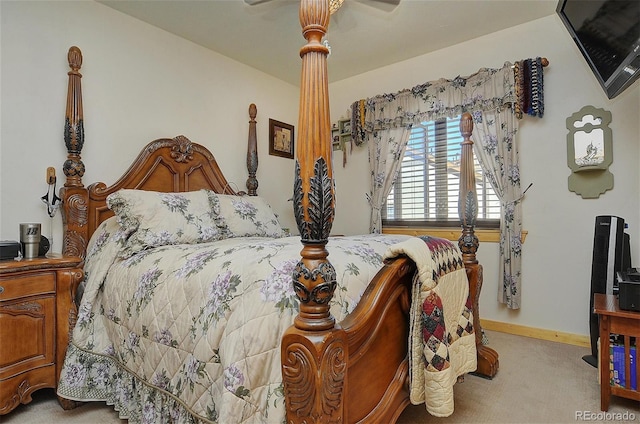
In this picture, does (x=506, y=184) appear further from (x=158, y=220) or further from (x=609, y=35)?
(x=158, y=220)

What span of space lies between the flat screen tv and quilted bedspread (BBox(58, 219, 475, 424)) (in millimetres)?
1517

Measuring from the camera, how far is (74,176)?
2297mm

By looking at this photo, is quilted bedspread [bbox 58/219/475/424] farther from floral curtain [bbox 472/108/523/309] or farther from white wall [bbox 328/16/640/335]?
white wall [bbox 328/16/640/335]

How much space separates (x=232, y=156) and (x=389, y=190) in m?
1.62

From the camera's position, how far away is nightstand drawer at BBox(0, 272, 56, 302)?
1664 mm

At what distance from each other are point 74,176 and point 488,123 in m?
3.19

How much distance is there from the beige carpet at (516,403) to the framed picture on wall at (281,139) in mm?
2763

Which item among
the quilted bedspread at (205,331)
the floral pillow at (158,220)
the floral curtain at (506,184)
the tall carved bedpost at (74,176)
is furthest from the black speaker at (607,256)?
the tall carved bedpost at (74,176)

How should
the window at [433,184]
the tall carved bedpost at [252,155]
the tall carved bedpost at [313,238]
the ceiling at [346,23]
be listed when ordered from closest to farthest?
the tall carved bedpost at [313,238] → the ceiling at [346,23] → the window at [433,184] → the tall carved bedpost at [252,155]

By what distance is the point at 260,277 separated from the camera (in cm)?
124

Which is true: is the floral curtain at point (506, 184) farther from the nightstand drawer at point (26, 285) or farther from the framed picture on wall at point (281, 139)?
the nightstand drawer at point (26, 285)

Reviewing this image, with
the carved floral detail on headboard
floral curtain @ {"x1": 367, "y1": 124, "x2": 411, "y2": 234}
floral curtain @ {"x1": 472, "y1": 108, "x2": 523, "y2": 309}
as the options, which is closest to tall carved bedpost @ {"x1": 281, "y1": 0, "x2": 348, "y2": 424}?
the carved floral detail on headboard

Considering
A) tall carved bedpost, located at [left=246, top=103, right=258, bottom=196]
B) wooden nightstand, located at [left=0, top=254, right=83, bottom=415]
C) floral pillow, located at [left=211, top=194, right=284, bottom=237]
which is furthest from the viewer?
tall carved bedpost, located at [left=246, top=103, right=258, bottom=196]

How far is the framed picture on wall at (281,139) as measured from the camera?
3.90 meters
